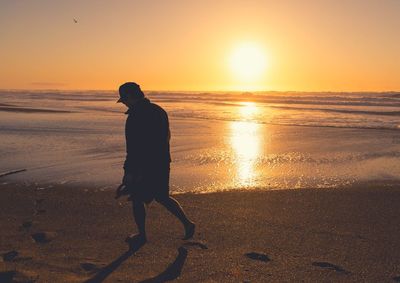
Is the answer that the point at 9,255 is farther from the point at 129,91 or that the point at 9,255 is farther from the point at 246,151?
the point at 246,151

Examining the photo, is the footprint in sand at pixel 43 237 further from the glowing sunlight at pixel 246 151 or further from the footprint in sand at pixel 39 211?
the glowing sunlight at pixel 246 151

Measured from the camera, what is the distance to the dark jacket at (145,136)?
16.6ft

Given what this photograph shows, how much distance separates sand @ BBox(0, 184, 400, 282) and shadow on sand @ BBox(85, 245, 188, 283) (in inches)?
0.4

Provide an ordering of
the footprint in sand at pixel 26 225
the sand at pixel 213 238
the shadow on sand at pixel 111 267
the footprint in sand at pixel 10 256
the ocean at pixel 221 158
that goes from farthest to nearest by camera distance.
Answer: the ocean at pixel 221 158
the footprint in sand at pixel 26 225
the footprint in sand at pixel 10 256
the sand at pixel 213 238
the shadow on sand at pixel 111 267

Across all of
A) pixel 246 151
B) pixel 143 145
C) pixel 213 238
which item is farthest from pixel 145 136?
pixel 246 151

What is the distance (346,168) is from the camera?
34.0 feet

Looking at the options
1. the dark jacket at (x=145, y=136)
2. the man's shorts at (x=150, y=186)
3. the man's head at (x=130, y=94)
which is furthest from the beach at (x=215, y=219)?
the man's head at (x=130, y=94)

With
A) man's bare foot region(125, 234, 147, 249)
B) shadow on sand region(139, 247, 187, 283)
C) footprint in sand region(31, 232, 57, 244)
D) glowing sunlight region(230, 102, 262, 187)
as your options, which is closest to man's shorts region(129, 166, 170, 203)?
man's bare foot region(125, 234, 147, 249)

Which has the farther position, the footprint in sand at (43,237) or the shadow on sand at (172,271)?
the footprint in sand at (43,237)

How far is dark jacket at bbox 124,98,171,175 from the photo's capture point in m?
5.06

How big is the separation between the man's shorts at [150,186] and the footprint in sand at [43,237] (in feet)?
3.82

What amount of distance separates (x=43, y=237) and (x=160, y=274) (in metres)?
1.80

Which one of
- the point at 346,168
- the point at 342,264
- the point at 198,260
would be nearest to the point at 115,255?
the point at 198,260

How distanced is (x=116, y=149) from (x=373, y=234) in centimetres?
863
